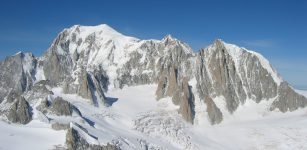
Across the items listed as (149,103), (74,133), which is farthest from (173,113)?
(74,133)

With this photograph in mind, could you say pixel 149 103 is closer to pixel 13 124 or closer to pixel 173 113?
pixel 173 113

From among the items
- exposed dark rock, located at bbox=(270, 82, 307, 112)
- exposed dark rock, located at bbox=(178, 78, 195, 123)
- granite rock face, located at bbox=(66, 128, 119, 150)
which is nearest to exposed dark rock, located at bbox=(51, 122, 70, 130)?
granite rock face, located at bbox=(66, 128, 119, 150)

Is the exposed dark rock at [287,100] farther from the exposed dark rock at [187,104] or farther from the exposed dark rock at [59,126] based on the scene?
the exposed dark rock at [59,126]

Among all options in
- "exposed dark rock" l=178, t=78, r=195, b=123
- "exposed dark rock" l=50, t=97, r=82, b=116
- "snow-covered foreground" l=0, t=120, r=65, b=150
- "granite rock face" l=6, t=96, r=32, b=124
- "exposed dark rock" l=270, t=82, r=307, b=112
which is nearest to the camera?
"snow-covered foreground" l=0, t=120, r=65, b=150

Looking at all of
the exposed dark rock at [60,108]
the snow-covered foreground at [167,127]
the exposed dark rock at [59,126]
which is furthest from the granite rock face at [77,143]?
the exposed dark rock at [60,108]

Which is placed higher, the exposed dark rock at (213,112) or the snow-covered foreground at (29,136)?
the exposed dark rock at (213,112)

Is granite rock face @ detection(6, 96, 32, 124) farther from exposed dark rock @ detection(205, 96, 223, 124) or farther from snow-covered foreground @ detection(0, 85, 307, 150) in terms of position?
exposed dark rock @ detection(205, 96, 223, 124)

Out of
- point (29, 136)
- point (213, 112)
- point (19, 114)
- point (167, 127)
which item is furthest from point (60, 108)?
point (213, 112)

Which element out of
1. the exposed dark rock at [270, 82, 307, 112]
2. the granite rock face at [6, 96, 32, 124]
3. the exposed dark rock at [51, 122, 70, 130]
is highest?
the exposed dark rock at [270, 82, 307, 112]

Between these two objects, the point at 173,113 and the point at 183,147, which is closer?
the point at 183,147
